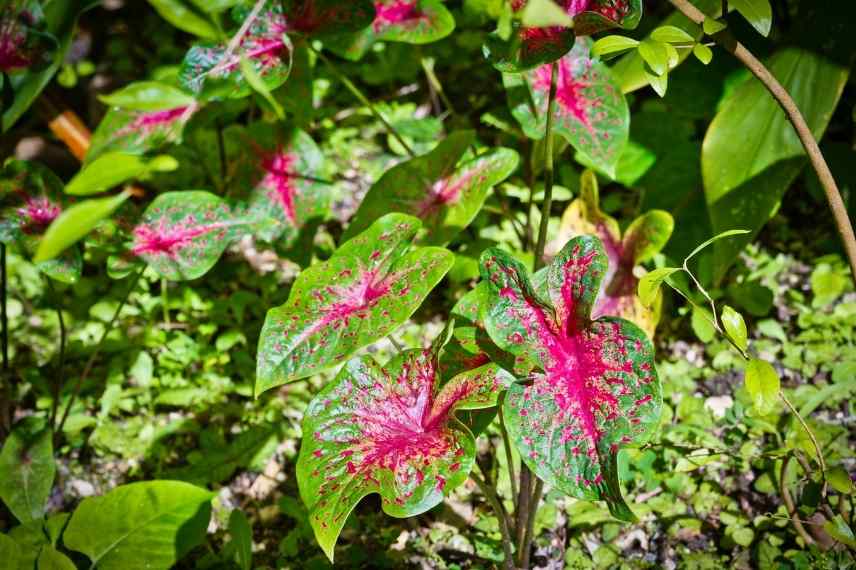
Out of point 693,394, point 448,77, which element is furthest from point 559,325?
point 448,77

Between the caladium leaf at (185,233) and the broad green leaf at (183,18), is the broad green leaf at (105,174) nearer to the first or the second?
the broad green leaf at (183,18)

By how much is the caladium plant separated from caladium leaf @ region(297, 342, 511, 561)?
567 mm

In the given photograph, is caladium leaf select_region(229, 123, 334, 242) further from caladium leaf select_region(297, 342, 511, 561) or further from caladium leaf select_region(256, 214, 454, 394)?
caladium leaf select_region(297, 342, 511, 561)

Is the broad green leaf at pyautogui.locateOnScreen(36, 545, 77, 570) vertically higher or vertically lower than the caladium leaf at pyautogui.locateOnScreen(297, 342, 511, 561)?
lower

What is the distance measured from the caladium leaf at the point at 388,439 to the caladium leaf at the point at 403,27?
760 millimetres

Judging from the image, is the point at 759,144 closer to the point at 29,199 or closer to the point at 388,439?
the point at 388,439

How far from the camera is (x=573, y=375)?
986 mm

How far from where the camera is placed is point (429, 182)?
5.14ft

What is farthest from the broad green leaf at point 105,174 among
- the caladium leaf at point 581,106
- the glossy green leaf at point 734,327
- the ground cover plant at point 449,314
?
the caladium leaf at point 581,106

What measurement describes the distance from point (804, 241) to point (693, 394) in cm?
60

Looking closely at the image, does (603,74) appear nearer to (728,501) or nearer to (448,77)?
(728,501)

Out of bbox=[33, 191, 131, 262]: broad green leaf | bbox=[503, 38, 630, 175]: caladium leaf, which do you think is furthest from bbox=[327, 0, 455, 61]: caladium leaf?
bbox=[33, 191, 131, 262]: broad green leaf

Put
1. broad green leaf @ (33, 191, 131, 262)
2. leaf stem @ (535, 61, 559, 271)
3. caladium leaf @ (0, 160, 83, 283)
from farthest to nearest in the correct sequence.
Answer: caladium leaf @ (0, 160, 83, 283)
leaf stem @ (535, 61, 559, 271)
broad green leaf @ (33, 191, 131, 262)

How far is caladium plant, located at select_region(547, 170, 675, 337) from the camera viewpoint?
151 cm
